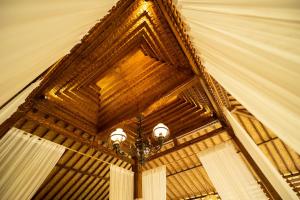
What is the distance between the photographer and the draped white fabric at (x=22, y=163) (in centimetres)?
350

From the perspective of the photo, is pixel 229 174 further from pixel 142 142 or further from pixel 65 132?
pixel 65 132

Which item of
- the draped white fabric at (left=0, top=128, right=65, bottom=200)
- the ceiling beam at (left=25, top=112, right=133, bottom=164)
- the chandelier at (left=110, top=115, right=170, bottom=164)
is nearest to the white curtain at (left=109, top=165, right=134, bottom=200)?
the ceiling beam at (left=25, top=112, right=133, bottom=164)

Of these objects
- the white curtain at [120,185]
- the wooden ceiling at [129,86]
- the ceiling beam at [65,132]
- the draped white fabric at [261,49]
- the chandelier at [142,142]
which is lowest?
the draped white fabric at [261,49]

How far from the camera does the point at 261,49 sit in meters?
1.57

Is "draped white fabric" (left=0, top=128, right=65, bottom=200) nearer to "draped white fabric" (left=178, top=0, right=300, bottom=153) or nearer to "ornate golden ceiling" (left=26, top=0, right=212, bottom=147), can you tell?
"ornate golden ceiling" (left=26, top=0, right=212, bottom=147)

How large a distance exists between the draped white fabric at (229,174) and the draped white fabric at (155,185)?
42.7 inches

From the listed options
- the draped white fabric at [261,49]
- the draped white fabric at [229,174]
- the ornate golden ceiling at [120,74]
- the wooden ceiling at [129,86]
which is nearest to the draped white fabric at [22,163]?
the wooden ceiling at [129,86]

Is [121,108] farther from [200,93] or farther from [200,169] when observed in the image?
[200,169]

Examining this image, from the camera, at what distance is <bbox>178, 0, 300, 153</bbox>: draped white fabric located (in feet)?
4.30

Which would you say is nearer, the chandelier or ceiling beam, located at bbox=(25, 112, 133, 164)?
the chandelier

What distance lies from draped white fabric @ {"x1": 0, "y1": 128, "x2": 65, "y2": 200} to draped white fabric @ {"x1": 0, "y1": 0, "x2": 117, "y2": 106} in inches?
70.7

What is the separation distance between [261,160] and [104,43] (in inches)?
126

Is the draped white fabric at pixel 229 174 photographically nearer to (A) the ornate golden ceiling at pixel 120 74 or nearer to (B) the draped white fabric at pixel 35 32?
(A) the ornate golden ceiling at pixel 120 74

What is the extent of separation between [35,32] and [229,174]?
164 inches
